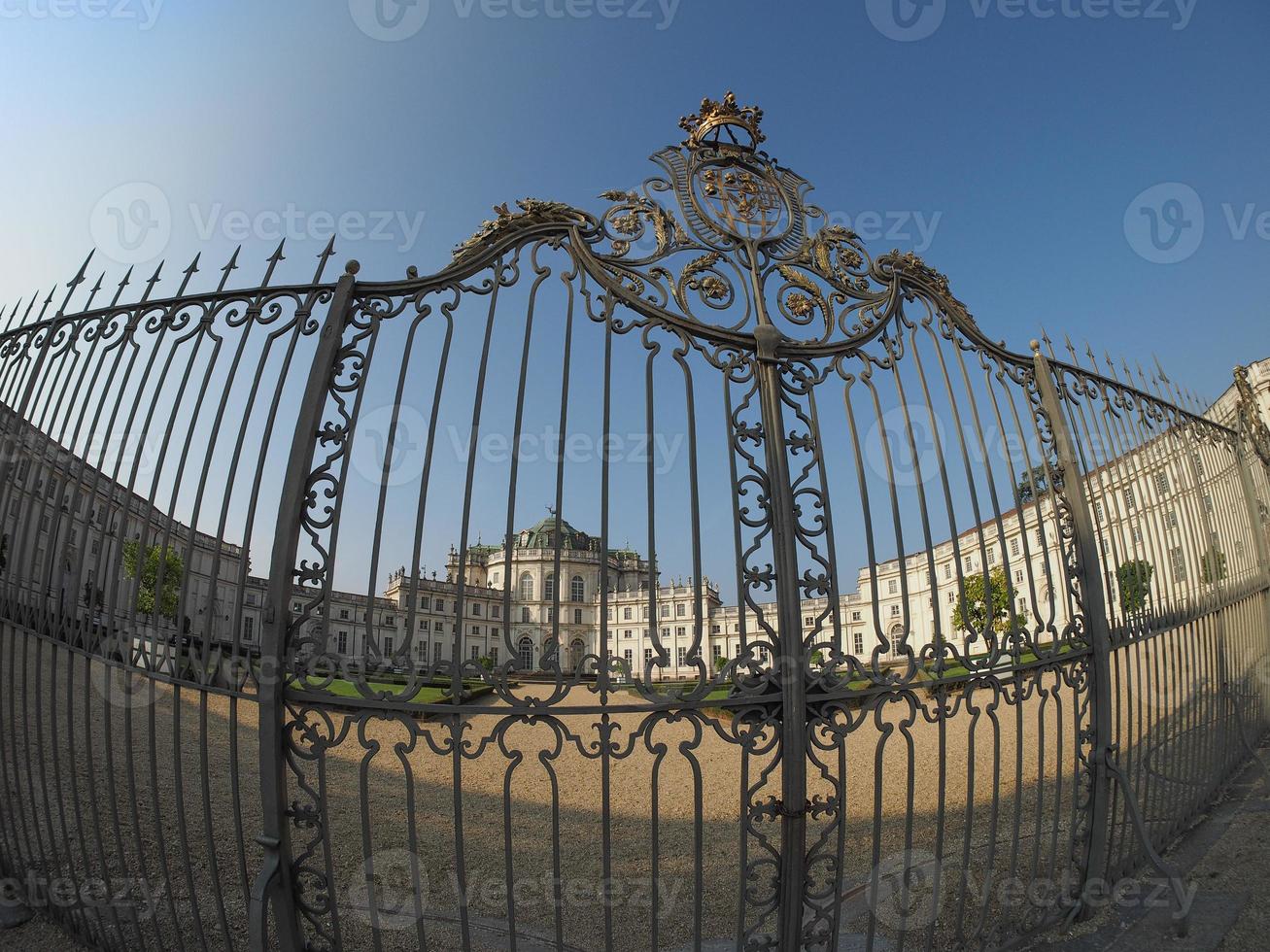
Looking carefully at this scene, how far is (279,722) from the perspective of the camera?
2939mm

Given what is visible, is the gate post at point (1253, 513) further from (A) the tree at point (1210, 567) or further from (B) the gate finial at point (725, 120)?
(B) the gate finial at point (725, 120)

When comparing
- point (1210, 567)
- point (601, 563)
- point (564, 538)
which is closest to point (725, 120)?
point (601, 563)

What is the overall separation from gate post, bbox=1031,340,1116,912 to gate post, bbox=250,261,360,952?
4.23 m

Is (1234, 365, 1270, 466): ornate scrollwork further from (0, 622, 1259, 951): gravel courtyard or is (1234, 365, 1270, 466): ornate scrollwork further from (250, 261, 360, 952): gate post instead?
(250, 261, 360, 952): gate post

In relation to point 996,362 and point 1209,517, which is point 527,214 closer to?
point 996,362

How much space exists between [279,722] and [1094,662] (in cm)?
442

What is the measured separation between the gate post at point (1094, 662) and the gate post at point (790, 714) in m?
2.01

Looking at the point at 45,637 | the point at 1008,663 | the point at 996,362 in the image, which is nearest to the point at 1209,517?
the point at 996,362

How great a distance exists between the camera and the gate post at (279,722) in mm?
2877

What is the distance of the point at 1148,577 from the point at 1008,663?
2154 mm

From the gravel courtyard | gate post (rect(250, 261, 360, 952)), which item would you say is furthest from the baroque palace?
the gravel courtyard

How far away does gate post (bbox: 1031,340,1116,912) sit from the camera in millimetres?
4000

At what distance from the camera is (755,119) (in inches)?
171

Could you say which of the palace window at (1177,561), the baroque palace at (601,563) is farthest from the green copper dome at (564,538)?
the palace window at (1177,561)
